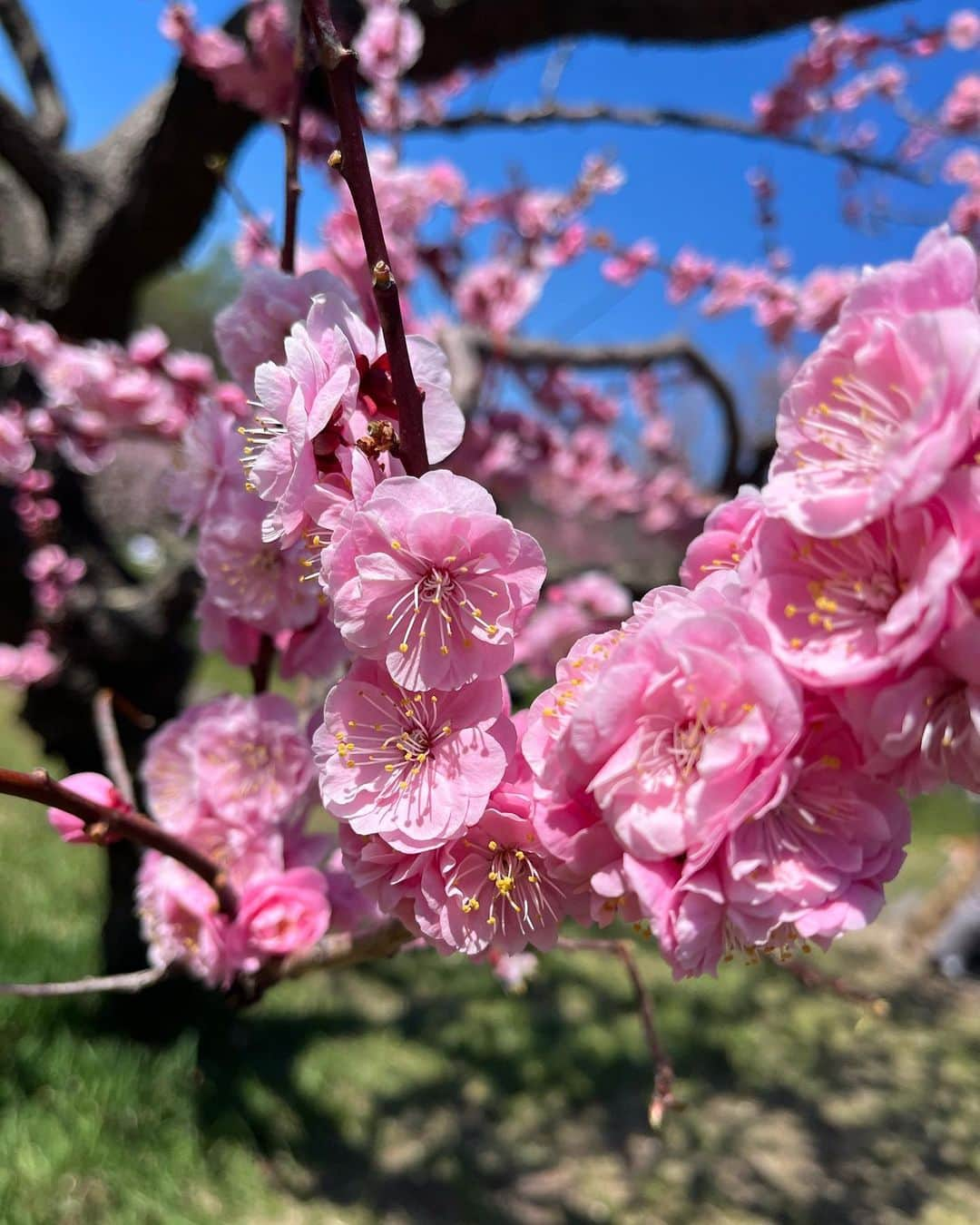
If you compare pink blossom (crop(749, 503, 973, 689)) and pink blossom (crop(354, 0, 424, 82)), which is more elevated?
pink blossom (crop(354, 0, 424, 82))

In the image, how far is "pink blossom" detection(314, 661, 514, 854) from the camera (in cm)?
62

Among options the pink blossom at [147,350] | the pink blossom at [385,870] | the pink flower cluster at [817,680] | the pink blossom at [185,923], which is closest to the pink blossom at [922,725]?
the pink flower cluster at [817,680]

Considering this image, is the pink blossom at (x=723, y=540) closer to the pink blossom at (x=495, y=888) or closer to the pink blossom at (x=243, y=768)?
the pink blossom at (x=495, y=888)

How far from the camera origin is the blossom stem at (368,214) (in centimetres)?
Result: 65

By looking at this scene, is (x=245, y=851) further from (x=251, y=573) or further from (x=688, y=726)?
(x=688, y=726)

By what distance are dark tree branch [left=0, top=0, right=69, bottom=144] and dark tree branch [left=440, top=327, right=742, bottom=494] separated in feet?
5.00

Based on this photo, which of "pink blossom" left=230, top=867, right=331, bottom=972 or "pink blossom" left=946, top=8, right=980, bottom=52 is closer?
"pink blossom" left=230, top=867, right=331, bottom=972

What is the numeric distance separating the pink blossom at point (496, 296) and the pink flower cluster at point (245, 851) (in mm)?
2890

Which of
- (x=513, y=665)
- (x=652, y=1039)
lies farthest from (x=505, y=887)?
(x=652, y=1039)

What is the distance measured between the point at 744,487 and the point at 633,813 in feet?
0.90

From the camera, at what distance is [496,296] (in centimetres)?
365

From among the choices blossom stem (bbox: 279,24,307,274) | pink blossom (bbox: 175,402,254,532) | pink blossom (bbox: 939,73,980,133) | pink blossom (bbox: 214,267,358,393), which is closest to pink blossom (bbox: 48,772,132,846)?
pink blossom (bbox: 175,402,254,532)

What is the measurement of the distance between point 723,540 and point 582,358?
2.66m

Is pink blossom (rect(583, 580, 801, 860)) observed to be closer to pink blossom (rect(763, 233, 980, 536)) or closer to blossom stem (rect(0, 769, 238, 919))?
pink blossom (rect(763, 233, 980, 536))
